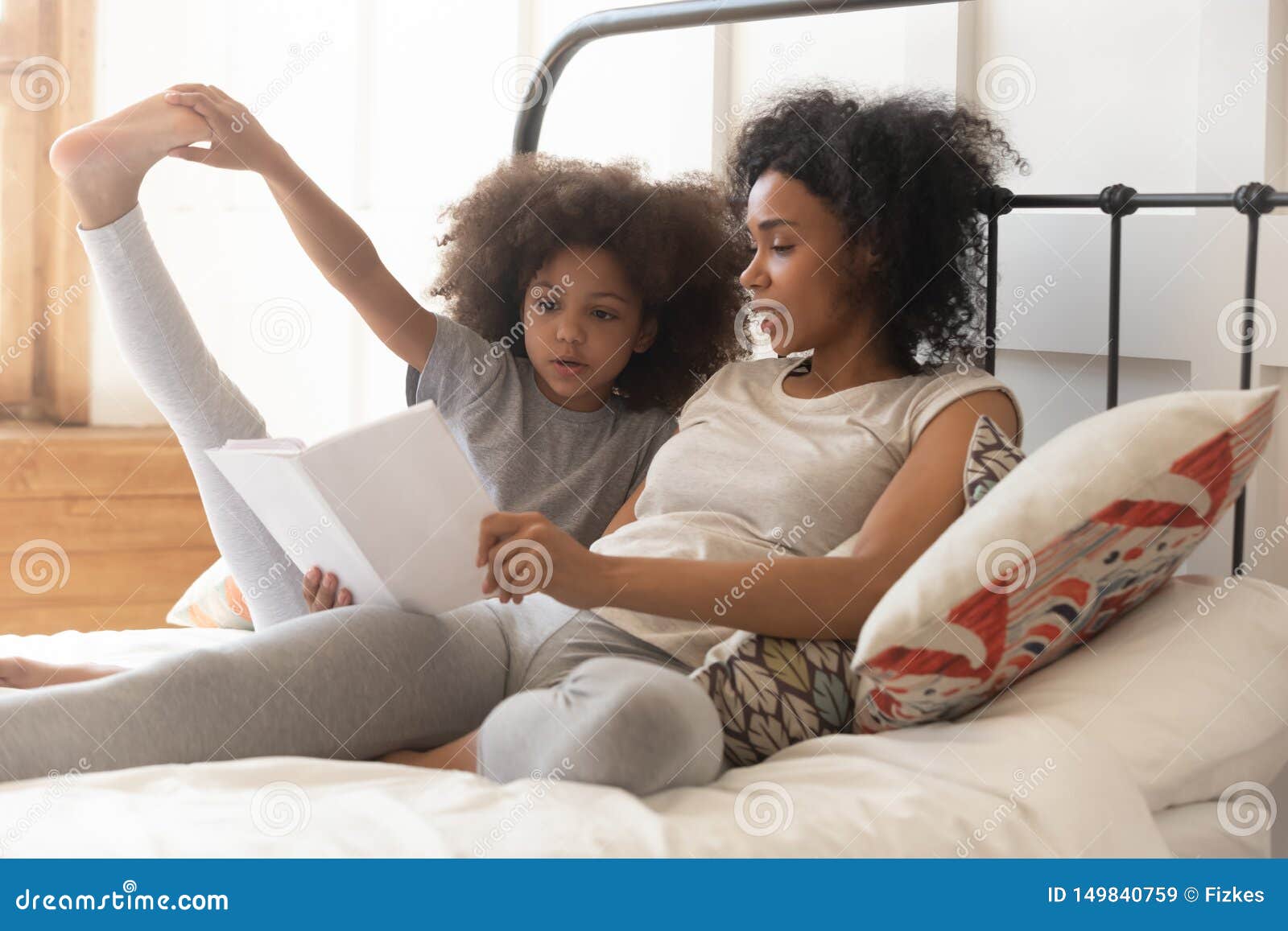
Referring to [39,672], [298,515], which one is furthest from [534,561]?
[39,672]

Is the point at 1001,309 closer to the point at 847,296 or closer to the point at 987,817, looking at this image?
the point at 847,296

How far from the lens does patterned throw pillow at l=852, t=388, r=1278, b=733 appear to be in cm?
101

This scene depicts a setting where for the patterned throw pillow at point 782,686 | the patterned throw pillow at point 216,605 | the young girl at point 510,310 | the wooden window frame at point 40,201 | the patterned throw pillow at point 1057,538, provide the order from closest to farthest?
the patterned throw pillow at point 1057,538 < the patterned throw pillow at point 782,686 < the young girl at point 510,310 < the patterned throw pillow at point 216,605 < the wooden window frame at point 40,201

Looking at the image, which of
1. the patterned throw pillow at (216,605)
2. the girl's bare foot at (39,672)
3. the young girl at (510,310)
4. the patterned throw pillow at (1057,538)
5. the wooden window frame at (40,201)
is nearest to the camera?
the patterned throw pillow at (1057,538)

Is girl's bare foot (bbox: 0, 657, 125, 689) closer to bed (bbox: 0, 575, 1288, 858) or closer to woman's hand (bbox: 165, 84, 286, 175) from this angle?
bed (bbox: 0, 575, 1288, 858)

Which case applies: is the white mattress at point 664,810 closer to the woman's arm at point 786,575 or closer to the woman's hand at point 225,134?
the woman's arm at point 786,575

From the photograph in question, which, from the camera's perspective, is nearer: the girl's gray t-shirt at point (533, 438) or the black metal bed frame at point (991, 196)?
the black metal bed frame at point (991, 196)

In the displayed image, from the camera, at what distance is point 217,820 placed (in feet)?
3.03

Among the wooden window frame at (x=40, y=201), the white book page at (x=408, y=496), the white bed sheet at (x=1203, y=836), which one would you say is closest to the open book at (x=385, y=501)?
the white book page at (x=408, y=496)

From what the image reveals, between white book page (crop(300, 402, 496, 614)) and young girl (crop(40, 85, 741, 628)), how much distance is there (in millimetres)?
178

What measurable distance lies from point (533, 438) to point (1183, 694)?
0.86 m

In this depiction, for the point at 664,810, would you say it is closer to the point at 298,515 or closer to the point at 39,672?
the point at 298,515

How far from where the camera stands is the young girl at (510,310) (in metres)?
1.45
